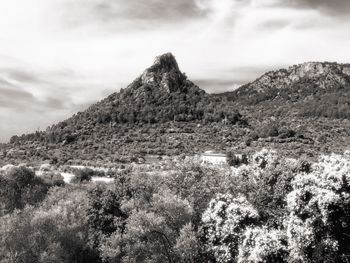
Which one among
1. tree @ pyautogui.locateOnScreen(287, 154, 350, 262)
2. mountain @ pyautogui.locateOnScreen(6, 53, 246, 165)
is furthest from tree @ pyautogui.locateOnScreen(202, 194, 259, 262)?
mountain @ pyautogui.locateOnScreen(6, 53, 246, 165)

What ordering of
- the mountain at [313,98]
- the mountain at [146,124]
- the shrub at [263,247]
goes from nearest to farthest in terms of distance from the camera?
the shrub at [263,247] < the mountain at [146,124] < the mountain at [313,98]

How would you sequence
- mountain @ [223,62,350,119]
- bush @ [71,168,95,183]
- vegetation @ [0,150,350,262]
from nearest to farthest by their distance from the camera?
vegetation @ [0,150,350,262] < bush @ [71,168,95,183] < mountain @ [223,62,350,119]

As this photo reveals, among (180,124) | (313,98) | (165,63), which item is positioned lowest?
(180,124)

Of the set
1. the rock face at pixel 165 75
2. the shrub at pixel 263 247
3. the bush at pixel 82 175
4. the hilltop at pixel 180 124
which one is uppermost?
the rock face at pixel 165 75

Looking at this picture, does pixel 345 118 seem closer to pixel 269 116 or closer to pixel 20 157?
pixel 269 116

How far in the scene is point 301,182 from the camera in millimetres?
35719

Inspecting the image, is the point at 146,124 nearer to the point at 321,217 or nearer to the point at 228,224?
the point at 228,224

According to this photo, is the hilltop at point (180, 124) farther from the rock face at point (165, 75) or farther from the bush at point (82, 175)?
the bush at point (82, 175)

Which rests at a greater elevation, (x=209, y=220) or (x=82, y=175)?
(x=82, y=175)

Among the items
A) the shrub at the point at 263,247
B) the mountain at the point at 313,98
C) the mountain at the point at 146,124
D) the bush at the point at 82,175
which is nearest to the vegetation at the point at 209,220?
the shrub at the point at 263,247

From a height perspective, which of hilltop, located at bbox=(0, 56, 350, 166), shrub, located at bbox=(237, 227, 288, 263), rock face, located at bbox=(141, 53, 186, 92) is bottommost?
shrub, located at bbox=(237, 227, 288, 263)

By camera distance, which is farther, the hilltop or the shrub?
the hilltop

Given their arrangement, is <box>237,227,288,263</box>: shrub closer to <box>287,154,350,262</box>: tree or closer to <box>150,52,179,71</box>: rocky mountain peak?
<box>287,154,350,262</box>: tree

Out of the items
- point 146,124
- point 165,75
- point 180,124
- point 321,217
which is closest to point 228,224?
point 321,217
